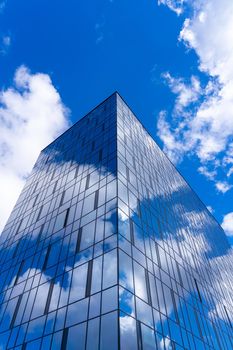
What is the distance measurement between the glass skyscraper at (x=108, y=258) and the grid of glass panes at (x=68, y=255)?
90 mm

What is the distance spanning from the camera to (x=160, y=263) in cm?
2433

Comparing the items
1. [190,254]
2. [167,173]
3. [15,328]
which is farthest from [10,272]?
[167,173]

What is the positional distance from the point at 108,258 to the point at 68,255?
5.04 meters

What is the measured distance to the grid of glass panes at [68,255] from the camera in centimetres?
1677

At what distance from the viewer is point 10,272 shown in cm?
2844

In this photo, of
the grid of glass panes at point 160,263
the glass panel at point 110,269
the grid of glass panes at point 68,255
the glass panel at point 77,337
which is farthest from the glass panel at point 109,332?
the glass panel at point 110,269

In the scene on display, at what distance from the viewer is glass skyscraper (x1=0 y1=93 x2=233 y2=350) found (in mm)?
16984

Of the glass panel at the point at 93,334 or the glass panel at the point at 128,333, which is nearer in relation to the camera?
the glass panel at the point at 128,333

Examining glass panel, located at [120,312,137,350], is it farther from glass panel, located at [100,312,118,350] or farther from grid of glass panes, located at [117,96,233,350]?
glass panel, located at [100,312,118,350]

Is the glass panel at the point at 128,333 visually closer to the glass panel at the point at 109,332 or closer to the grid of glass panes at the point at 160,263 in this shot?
the grid of glass panes at the point at 160,263

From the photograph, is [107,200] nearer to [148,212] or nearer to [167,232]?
[148,212]

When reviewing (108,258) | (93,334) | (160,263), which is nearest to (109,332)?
(93,334)

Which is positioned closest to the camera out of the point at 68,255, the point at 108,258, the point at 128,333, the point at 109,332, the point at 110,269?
the point at 109,332

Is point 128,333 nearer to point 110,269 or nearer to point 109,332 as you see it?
point 109,332
